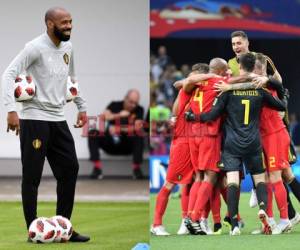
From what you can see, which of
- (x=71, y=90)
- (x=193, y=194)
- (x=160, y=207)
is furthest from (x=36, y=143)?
(x=193, y=194)

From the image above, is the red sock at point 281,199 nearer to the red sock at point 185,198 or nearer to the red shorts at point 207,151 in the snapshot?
the red shorts at point 207,151

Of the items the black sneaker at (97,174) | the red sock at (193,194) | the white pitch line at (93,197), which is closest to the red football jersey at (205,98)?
the red sock at (193,194)

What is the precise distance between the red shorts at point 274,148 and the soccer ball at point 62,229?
1935 mm

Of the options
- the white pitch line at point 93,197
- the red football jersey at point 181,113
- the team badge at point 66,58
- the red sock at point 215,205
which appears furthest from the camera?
the white pitch line at point 93,197

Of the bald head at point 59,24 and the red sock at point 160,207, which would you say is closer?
the bald head at point 59,24

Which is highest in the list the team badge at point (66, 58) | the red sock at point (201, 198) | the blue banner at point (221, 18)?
the blue banner at point (221, 18)

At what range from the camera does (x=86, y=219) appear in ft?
32.0

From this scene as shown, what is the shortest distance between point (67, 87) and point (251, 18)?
10.1 m

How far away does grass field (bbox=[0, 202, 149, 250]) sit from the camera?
7137 millimetres

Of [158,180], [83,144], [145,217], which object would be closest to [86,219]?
[145,217]

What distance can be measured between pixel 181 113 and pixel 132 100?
8.29 m

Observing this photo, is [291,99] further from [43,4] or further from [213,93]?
[213,93]

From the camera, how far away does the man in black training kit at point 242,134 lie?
25.9 ft

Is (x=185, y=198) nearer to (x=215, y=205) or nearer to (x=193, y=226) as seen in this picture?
(x=215, y=205)
